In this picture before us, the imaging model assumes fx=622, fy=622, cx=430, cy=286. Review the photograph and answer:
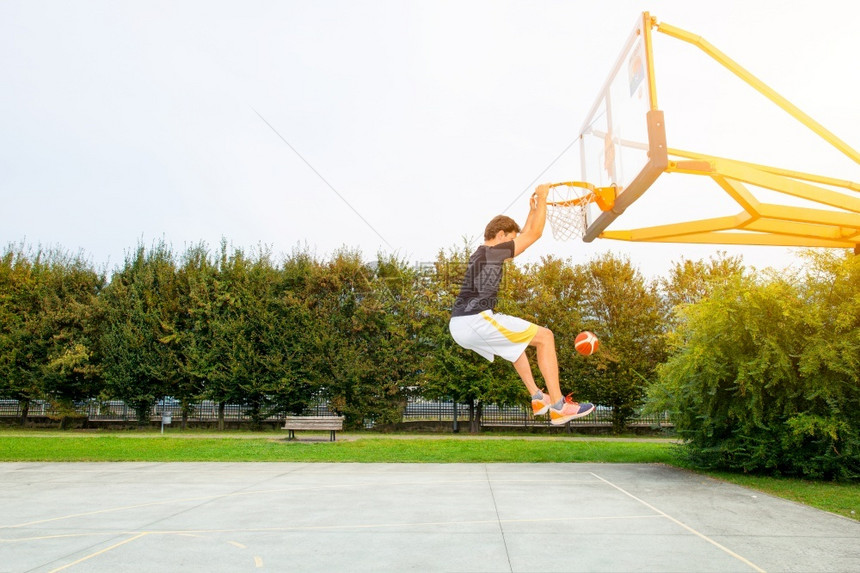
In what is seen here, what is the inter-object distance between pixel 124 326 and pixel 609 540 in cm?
2419

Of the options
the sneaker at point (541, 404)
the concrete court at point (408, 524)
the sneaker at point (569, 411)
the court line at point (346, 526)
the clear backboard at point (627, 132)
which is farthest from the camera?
the court line at point (346, 526)

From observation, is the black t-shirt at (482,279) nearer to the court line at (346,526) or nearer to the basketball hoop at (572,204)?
the basketball hoop at (572,204)

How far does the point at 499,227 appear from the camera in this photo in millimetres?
5359

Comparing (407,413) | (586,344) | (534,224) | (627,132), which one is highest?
(627,132)

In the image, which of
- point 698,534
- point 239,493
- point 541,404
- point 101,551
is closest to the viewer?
point 541,404

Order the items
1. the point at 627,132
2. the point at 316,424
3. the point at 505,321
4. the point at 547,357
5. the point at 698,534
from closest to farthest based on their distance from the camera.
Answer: the point at 547,357
the point at 505,321
the point at 627,132
the point at 698,534
the point at 316,424

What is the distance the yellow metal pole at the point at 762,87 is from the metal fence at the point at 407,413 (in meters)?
19.2

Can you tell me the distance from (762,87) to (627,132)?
2.67 meters

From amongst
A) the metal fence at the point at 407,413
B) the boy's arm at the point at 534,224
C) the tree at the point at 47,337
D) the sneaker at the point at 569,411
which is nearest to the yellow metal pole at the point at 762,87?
the boy's arm at the point at 534,224

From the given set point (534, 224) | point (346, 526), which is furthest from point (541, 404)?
point (346, 526)

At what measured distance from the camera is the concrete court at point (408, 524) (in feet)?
22.1

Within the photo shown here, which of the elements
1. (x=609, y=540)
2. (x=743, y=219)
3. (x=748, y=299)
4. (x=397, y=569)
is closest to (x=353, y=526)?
(x=397, y=569)

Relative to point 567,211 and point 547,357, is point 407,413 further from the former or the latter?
point 547,357

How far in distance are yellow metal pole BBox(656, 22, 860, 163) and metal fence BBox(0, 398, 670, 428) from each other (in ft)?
63.1
